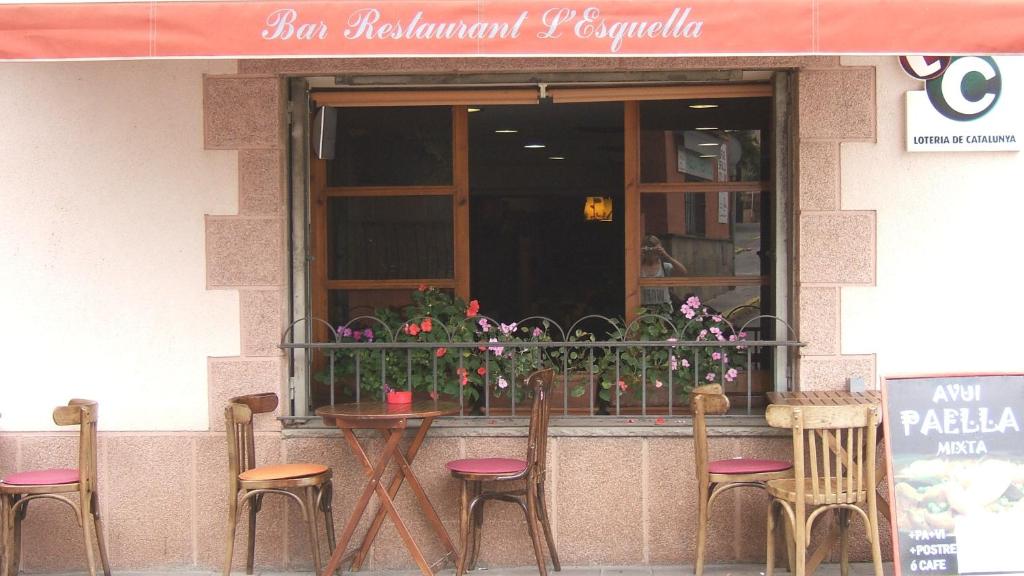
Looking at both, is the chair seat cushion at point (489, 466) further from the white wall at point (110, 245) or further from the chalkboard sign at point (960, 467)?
the chalkboard sign at point (960, 467)

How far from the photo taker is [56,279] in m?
5.54

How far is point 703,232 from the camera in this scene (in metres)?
6.21

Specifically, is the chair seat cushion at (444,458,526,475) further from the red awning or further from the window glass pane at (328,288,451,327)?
the red awning

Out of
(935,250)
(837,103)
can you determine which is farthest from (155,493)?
(935,250)

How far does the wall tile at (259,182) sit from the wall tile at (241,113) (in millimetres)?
49

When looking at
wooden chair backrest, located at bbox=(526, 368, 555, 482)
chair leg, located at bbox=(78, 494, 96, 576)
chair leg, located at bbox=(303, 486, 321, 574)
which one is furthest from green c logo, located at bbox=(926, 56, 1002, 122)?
chair leg, located at bbox=(78, 494, 96, 576)

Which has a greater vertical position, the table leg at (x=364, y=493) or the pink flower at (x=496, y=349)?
the pink flower at (x=496, y=349)

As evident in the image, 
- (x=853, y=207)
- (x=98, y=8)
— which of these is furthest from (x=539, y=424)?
(x=98, y=8)

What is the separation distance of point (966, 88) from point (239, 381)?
12.4 feet

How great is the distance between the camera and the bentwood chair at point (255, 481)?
16.1 ft

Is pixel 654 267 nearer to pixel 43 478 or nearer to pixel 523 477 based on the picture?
pixel 523 477

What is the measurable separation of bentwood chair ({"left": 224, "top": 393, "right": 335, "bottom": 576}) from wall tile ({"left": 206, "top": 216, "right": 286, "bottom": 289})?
0.62 m

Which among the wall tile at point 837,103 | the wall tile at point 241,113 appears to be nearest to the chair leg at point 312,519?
the wall tile at point 241,113

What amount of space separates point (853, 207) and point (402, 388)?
241 centimetres
